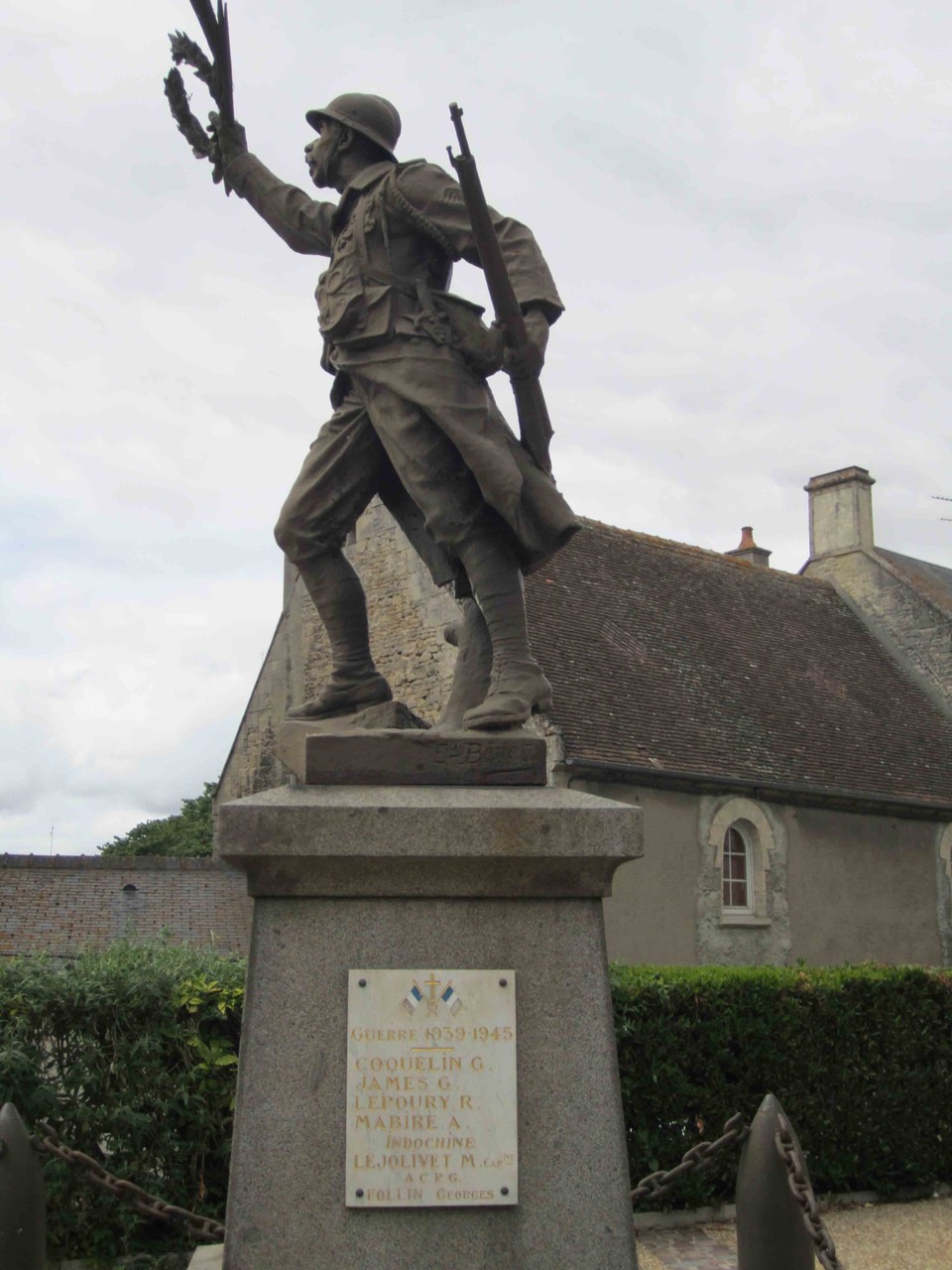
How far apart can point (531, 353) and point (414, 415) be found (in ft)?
1.44

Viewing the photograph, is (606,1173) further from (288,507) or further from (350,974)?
(288,507)

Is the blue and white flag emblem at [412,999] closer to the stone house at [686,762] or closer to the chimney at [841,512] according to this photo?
the stone house at [686,762]

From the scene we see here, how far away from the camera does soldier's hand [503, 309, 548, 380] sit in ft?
14.5

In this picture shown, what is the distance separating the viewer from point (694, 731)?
57.6 feet

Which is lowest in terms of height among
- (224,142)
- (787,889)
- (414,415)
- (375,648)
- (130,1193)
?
(130,1193)

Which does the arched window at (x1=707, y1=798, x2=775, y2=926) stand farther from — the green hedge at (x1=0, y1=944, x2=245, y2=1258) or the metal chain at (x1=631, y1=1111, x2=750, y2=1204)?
the metal chain at (x1=631, y1=1111, x2=750, y2=1204)

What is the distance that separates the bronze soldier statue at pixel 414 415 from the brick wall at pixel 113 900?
1218cm

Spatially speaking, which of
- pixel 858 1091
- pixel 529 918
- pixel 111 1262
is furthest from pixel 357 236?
pixel 858 1091

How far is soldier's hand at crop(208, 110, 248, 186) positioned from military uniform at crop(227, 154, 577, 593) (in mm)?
552

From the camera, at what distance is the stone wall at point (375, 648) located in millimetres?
18031

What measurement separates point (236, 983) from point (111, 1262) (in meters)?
1.42

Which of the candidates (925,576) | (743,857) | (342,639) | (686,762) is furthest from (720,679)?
(342,639)

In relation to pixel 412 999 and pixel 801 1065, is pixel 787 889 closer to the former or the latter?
pixel 801 1065

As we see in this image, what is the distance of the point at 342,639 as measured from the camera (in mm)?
4734
